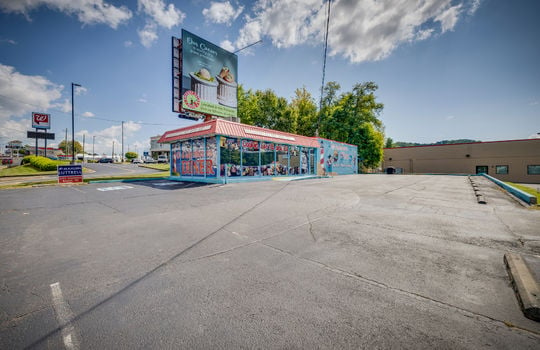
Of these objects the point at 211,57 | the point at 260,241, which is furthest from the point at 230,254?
the point at 211,57

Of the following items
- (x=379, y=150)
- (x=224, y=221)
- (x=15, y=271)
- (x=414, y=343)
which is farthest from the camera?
(x=379, y=150)

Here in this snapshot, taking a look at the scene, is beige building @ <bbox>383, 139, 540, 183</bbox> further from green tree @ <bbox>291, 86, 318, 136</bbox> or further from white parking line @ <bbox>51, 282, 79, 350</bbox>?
white parking line @ <bbox>51, 282, 79, 350</bbox>

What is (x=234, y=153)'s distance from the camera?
16.1m

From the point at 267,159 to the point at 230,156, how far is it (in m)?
3.85

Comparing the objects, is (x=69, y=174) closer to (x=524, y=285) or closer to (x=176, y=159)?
(x=176, y=159)

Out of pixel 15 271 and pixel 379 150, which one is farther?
pixel 379 150

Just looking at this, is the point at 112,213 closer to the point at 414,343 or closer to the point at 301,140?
the point at 414,343

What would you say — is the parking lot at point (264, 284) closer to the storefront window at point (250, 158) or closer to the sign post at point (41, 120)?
the storefront window at point (250, 158)

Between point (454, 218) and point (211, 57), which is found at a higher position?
point (211, 57)

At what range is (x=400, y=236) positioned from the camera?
168 inches

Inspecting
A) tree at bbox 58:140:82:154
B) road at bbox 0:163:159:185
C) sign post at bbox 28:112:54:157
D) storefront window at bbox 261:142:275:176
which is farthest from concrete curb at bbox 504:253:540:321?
tree at bbox 58:140:82:154

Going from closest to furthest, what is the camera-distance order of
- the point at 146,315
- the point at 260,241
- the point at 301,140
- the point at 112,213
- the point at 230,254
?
the point at 146,315
the point at 230,254
the point at 260,241
the point at 112,213
the point at 301,140

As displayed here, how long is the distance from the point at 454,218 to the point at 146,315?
7.09 m

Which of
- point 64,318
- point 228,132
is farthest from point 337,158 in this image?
point 64,318
